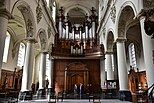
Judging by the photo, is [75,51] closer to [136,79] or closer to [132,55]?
[132,55]

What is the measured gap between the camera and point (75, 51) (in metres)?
17.7

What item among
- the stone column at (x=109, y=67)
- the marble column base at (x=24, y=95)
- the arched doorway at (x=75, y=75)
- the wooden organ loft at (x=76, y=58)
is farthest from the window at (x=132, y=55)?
the marble column base at (x=24, y=95)

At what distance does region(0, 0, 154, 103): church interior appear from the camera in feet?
33.3

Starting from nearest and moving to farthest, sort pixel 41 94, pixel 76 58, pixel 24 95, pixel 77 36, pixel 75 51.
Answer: pixel 24 95, pixel 41 94, pixel 75 51, pixel 76 58, pixel 77 36

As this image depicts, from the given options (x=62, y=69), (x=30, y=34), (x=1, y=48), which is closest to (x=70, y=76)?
(x=62, y=69)

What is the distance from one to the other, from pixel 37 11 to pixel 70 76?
29.0 ft

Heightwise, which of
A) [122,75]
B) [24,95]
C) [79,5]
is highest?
[79,5]

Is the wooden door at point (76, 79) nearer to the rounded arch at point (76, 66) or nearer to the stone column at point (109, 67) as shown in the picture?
the rounded arch at point (76, 66)

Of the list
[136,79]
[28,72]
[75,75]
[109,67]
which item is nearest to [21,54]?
[75,75]

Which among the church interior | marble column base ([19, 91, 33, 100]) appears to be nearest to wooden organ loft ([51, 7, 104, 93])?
the church interior

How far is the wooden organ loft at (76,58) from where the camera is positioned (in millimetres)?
17484

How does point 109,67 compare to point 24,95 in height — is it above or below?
above

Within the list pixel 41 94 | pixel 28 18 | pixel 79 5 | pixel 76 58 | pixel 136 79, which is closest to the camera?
pixel 28 18

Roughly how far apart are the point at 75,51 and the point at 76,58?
3.18 ft
